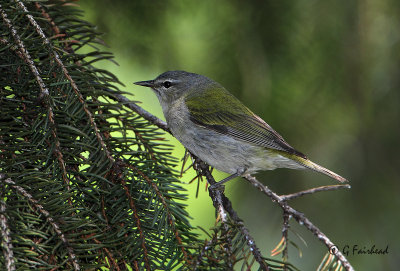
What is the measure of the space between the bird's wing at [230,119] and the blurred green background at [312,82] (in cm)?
31

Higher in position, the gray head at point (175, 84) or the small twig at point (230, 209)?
the gray head at point (175, 84)

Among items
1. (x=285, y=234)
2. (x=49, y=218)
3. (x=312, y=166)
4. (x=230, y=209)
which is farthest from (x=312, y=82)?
(x=49, y=218)

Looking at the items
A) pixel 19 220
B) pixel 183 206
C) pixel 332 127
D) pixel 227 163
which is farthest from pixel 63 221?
pixel 332 127

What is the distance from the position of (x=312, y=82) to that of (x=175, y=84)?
170 cm

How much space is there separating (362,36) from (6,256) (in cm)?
306

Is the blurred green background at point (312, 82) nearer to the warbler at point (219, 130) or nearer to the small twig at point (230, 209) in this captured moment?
the warbler at point (219, 130)

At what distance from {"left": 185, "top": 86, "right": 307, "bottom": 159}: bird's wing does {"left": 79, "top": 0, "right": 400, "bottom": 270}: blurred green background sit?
314 millimetres

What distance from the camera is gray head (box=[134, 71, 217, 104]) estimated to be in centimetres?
457

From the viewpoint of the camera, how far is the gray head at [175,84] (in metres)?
4.57

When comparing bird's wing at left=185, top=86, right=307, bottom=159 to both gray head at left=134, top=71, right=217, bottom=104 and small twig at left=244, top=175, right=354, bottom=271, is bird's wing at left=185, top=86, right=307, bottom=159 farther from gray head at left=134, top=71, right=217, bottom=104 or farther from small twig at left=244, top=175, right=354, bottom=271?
small twig at left=244, top=175, right=354, bottom=271

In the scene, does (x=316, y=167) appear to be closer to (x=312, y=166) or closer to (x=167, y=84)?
(x=312, y=166)

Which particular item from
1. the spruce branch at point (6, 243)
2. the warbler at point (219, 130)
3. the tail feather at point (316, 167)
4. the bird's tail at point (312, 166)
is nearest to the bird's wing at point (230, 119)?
the warbler at point (219, 130)

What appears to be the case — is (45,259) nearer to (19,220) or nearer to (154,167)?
(19,220)

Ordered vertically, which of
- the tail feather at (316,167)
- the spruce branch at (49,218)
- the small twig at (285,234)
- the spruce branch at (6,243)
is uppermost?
the tail feather at (316,167)
